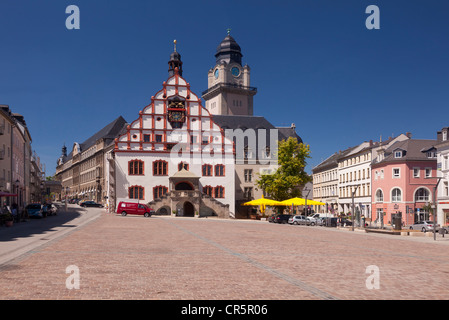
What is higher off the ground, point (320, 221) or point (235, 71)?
point (235, 71)

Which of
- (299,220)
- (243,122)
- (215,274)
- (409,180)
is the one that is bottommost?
(299,220)

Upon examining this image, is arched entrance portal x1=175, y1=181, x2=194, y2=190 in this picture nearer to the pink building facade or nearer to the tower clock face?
the pink building facade

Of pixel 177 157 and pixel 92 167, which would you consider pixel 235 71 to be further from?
pixel 177 157

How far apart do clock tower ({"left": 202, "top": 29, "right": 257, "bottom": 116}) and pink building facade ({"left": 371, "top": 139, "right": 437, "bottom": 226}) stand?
4366 centimetres

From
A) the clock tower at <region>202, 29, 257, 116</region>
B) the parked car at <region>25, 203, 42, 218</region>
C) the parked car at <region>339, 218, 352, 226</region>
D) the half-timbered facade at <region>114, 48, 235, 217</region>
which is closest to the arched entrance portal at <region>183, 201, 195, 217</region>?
the half-timbered facade at <region>114, 48, 235, 217</region>

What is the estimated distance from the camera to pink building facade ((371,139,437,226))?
6206 centimetres

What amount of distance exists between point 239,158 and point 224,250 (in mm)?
59781

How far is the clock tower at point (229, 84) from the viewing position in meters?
103

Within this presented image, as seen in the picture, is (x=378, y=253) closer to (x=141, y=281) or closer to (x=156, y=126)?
(x=141, y=281)

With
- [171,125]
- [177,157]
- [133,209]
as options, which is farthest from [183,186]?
[133,209]

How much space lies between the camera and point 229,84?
103m

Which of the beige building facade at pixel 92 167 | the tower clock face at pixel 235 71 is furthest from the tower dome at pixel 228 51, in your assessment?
the beige building facade at pixel 92 167

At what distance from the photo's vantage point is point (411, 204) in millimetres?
62125

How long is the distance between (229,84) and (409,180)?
49963mm
